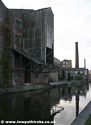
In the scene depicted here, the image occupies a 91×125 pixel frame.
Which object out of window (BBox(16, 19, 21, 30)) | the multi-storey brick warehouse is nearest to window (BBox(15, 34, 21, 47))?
the multi-storey brick warehouse

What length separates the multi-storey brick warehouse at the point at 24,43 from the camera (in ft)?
138

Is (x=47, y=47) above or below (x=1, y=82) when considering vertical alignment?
above

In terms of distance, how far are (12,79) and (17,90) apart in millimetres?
5547

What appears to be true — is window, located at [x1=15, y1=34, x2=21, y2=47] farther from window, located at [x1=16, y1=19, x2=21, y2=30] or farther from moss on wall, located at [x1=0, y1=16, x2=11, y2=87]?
moss on wall, located at [x1=0, y1=16, x2=11, y2=87]

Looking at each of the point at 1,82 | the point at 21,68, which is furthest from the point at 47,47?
the point at 1,82

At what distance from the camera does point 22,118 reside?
615 inches

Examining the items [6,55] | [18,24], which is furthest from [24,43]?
[6,55]

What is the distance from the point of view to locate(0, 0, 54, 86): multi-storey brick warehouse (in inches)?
1654

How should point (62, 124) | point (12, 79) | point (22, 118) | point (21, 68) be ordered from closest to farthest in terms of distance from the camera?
point (62, 124), point (22, 118), point (12, 79), point (21, 68)

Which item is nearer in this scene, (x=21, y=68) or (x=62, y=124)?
(x=62, y=124)

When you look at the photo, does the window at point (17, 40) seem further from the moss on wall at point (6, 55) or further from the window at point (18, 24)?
the moss on wall at point (6, 55)

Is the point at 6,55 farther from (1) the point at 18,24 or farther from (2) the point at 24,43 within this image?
(2) the point at 24,43

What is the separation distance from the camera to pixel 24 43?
5119cm

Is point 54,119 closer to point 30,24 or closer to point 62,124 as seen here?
point 62,124
